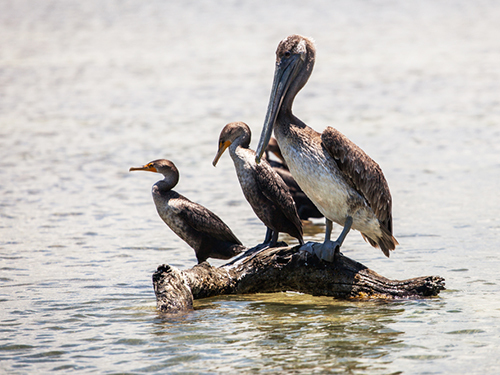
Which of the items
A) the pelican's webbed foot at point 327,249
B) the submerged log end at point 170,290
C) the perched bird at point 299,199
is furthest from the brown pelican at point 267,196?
the perched bird at point 299,199

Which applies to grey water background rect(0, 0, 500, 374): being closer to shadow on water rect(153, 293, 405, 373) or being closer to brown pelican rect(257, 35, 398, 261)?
shadow on water rect(153, 293, 405, 373)

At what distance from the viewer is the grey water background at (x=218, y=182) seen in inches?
194

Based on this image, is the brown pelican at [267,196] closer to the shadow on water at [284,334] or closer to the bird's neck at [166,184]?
the shadow on water at [284,334]

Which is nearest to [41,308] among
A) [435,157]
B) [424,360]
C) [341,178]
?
[341,178]

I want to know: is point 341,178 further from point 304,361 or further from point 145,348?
point 145,348

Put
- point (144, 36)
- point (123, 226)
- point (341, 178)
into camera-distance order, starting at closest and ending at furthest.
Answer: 1. point (341, 178)
2. point (123, 226)
3. point (144, 36)

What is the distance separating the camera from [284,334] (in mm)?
5113

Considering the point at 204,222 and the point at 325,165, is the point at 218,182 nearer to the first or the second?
the point at 204,222

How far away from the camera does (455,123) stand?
14.5m

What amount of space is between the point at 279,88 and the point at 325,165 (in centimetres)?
76

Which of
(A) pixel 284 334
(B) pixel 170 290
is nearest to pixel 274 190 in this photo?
(B) pixel 170 290

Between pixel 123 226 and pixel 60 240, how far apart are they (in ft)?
2.82

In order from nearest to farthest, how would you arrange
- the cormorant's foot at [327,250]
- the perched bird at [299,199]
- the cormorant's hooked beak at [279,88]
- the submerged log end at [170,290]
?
the submerged log end at [170,290] < the cormorant's foot at [327,250] < the cormorant's hooked beak at [279,88] < the perched bird at [299,199]

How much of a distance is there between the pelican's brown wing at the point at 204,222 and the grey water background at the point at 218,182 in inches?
27.1
